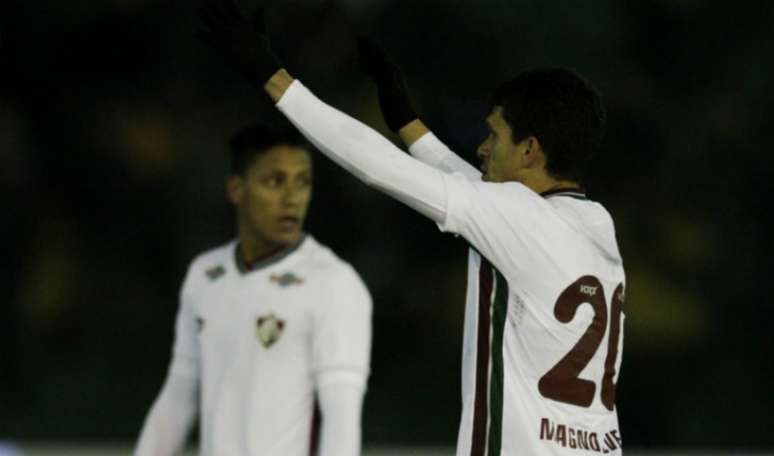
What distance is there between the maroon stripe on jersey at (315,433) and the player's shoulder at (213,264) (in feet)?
1.91

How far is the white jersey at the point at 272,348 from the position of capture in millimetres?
4738

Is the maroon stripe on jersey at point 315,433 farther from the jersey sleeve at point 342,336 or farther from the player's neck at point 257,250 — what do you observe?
the player's neck at point 257,250

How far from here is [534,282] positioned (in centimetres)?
347

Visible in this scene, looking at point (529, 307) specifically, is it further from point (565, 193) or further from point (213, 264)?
point (213, 264)

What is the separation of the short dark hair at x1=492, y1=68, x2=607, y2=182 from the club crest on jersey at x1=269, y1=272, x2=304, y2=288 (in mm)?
1540

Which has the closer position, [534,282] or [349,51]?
[534,282]

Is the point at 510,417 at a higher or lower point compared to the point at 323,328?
lower

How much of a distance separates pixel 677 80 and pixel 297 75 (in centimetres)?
185

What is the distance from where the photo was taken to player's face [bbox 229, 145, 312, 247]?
5.15m

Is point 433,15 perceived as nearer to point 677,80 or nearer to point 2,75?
point 677,80

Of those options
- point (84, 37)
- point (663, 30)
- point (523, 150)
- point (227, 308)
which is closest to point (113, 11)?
point (84, 37)

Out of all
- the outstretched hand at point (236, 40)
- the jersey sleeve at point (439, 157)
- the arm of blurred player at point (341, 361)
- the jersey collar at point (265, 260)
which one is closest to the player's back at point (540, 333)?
the jersey sleeve at point (439, 157)

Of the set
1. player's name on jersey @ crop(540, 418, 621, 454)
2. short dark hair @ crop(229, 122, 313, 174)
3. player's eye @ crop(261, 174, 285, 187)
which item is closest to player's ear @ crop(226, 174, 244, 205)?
short dark hair @ crop(229, 122, 313, 174)

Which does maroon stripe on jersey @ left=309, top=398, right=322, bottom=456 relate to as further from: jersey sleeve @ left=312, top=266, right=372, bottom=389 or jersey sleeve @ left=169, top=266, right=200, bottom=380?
jersey sleeve @ left=169, top=266, right=200, bottom=380
